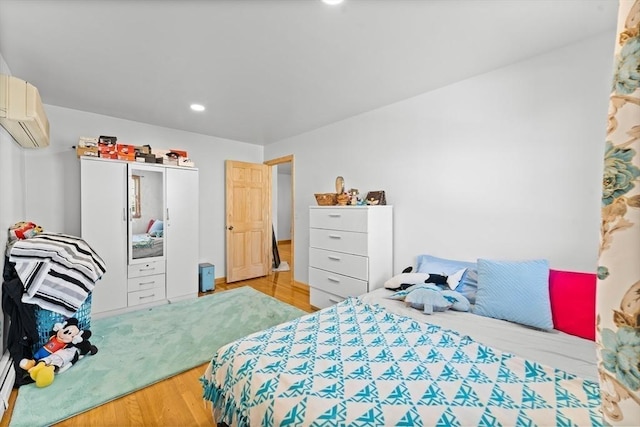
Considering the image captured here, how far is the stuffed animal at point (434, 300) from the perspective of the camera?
6.22 ft

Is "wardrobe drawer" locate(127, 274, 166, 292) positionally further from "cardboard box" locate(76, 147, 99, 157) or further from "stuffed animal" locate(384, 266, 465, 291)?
"stuffed animal" locate(384, 266, 465, 291)

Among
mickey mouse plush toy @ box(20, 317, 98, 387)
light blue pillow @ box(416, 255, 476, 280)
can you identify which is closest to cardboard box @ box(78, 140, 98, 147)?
mickey mouse plush toy @ box(20, 317, 98, 387)

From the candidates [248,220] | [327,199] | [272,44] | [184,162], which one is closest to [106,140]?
[184,162]

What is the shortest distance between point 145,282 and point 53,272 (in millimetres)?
1391

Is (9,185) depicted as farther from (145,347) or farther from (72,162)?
(145,347)

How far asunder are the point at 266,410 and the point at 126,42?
7.82 feet

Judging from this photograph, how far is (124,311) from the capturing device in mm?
3174

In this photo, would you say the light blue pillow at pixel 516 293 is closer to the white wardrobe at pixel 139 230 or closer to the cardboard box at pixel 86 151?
the white wardrobe at pixel 139 230

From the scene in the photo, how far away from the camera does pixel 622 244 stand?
1.46 feet

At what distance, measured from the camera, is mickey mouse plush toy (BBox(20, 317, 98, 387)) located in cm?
187

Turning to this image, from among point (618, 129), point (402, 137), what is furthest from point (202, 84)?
point (618, 129)

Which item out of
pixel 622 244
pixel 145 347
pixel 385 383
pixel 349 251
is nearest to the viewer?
pixel 622 244

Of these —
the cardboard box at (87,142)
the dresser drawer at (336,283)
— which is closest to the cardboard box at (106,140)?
the cardboard box at (87,142)

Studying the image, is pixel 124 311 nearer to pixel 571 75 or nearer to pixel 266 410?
pixel 266 410
